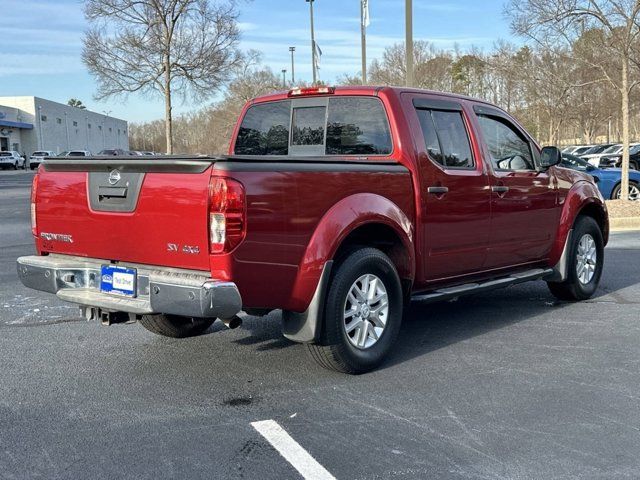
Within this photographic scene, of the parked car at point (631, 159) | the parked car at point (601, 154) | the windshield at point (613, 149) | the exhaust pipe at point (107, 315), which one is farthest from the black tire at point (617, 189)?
the windshield at point (613, 149)

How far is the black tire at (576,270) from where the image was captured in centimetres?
697

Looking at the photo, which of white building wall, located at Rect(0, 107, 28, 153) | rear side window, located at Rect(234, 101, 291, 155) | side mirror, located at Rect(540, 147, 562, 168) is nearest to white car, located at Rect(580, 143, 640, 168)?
side mirror, located at Rect(540, 147, 562, 168)

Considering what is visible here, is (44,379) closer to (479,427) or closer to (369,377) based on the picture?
(369,377)

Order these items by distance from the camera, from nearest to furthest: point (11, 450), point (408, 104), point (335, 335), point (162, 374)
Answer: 1. point (11, 450)
2. point (335, 335)
3. point (162, 374)
4. point (408, 104)

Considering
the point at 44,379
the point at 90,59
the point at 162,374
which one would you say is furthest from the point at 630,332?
the point at 90,59

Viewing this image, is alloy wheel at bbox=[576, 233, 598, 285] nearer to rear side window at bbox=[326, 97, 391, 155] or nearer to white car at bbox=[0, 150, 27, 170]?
rear side window at bbox=[326, 97, 391, 155]

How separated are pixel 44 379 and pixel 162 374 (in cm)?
81

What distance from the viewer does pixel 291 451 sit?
142 inches

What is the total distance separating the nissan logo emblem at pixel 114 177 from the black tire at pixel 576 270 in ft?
15.0

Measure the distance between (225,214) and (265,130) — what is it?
7.61 ft

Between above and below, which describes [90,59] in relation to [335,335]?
above

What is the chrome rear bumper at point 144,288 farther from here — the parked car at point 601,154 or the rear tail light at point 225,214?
the parked car at point 601,154

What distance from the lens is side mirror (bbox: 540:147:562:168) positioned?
649cm

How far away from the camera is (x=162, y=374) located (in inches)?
194
